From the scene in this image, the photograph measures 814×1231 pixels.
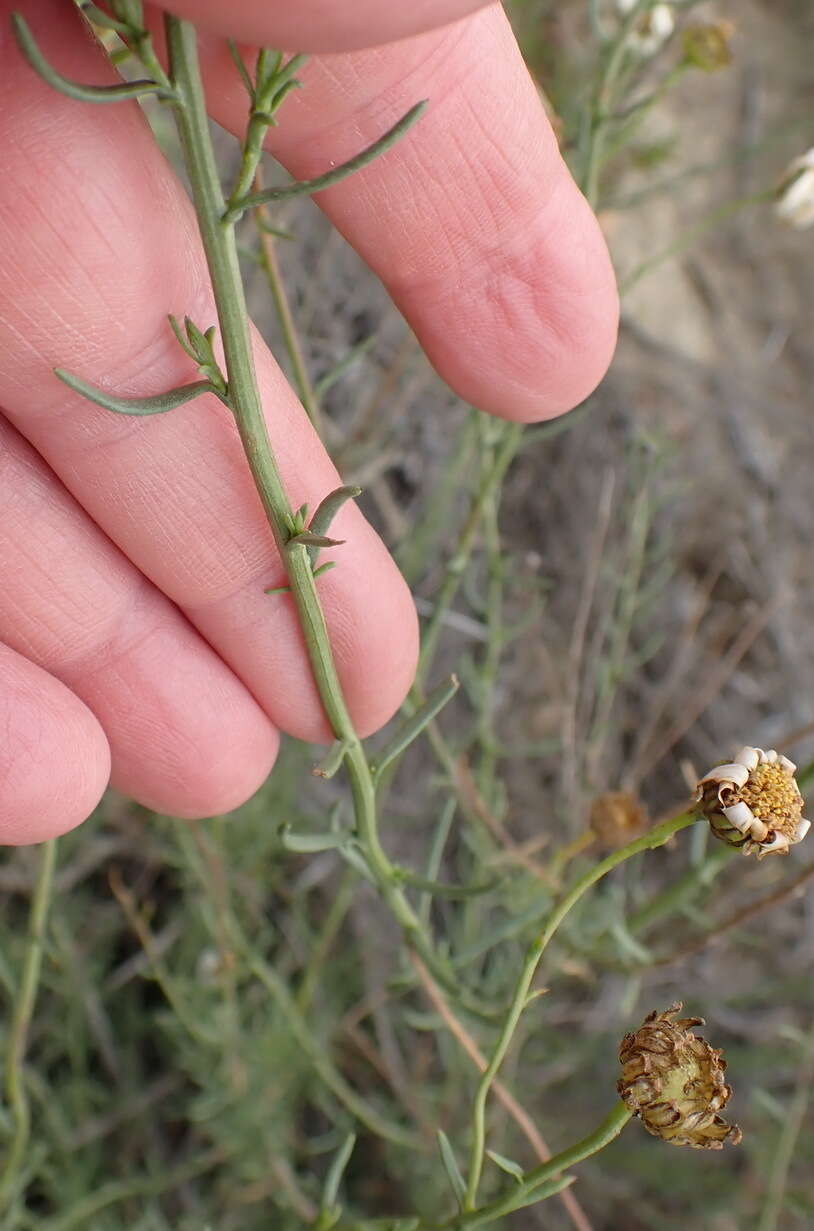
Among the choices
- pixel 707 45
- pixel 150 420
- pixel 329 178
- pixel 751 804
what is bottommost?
pixel 751 804

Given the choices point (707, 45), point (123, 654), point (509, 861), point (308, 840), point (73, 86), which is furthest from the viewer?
point (509, 861)

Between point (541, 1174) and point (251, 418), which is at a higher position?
point (251, 418)

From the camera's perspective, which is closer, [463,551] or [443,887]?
[443,887]

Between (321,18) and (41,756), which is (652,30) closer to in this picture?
(321,18)

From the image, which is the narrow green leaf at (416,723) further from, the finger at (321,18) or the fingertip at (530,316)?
Answer: the finger at (321,18)

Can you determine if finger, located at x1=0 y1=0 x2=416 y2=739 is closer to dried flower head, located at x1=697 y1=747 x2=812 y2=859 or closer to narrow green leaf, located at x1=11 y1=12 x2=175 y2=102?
narrow green leaf, located at x1=11 y1=12 x2=175 y2=102

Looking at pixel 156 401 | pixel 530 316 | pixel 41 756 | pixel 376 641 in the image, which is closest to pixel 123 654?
pixel 41 756

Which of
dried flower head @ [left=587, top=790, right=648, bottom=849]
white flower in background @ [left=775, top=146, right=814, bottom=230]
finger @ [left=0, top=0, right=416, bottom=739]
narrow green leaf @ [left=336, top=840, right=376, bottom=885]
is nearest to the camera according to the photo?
finger @ [left=0, top=0, right=416, bottom=739]

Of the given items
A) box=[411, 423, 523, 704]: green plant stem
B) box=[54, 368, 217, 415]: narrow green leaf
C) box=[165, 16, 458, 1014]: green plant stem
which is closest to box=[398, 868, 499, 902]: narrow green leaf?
box=[165, 16, 458, 1014]: green plant stem
